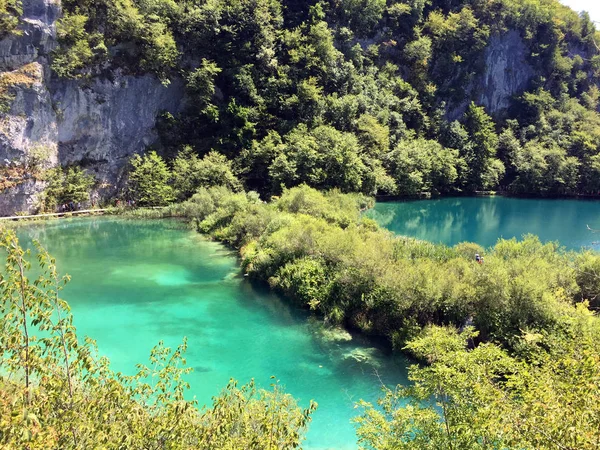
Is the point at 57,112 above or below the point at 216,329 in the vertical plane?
above

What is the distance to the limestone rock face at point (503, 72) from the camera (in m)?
78.1

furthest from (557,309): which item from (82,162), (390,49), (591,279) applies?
(390,49)

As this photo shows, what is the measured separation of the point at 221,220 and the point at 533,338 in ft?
93.8

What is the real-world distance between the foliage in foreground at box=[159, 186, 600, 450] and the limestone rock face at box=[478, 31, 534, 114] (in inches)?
2321

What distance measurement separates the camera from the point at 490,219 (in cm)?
4859

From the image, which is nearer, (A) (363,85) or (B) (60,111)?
(B) (60,111)

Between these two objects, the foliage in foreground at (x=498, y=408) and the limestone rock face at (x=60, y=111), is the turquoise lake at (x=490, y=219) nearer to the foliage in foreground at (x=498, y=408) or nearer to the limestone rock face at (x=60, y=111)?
the foliage in foreground at (x=498, y=408)

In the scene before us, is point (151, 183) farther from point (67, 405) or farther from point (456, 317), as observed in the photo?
point (67, 405)

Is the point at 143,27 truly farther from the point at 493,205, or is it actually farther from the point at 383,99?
the point at 493,205

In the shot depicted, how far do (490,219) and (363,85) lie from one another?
28.5 meters

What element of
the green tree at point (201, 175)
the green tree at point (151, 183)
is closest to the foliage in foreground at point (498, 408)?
the green tree at point (201, 175)

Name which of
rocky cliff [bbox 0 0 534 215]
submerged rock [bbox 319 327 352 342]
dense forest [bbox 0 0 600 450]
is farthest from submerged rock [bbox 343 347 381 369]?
rocky cliff [bbox 0 0 534 215]

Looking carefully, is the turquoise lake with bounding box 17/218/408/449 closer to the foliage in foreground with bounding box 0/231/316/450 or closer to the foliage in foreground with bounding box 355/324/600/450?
the foliage in foreground with bounding box 355/324/600/450

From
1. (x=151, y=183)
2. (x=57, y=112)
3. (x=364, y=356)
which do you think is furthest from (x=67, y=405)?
(x=57, y=112)
